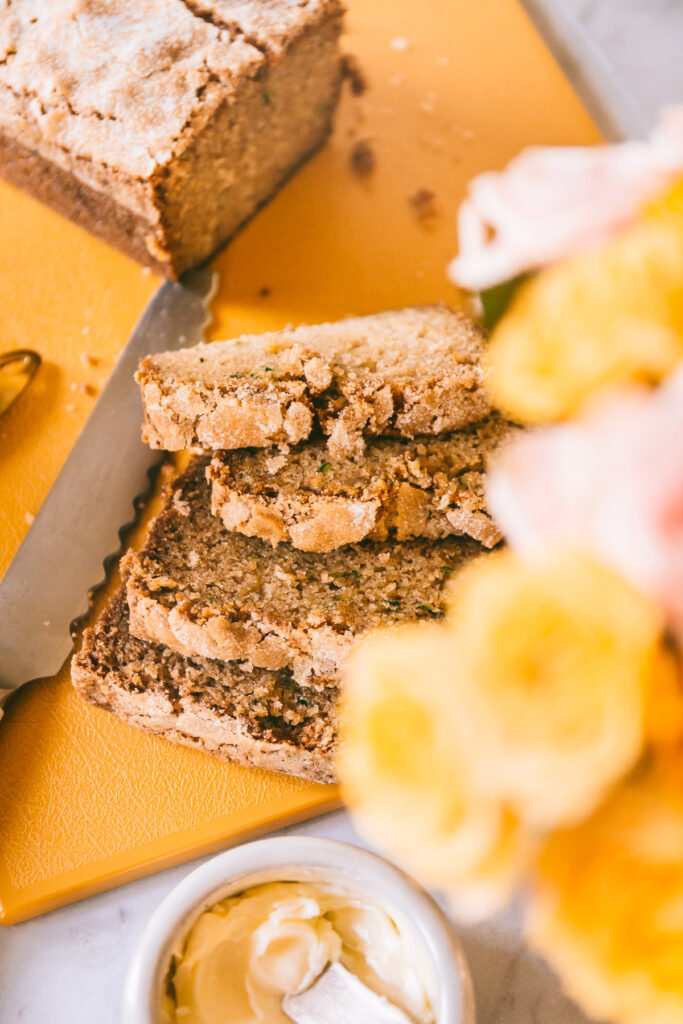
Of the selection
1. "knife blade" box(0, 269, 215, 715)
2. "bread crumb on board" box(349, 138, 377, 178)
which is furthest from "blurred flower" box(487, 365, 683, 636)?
"bread crumb on board" box(349, 138, 377, 178)

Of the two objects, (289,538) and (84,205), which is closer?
(289,538)

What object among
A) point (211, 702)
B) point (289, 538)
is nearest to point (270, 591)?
point (289, 538)

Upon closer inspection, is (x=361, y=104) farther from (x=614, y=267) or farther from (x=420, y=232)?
(x=614, y=267)

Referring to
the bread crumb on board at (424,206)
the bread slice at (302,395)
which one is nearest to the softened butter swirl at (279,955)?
the bread slice at (302,395)

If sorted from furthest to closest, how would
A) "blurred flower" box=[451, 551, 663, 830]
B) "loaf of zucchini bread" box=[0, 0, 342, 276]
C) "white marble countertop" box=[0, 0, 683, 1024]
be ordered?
"loaf of zucchini bread" box=[0, 0, 342, 276]
"white marble countertop" box=[0, 0, 683, 1024]
"blurred flower" box=[451, 551, 663, 830]

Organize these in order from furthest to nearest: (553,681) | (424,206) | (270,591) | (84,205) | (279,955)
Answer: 1. (424,206)
2. (84,205)
3. (270,591)
4. (279,955)
5. (553,681)

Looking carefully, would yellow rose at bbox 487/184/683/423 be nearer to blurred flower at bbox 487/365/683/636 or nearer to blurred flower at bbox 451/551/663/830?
blurred flower at bbox 487/365/683/636

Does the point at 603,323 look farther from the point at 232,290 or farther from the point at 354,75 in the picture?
the point at 354,75
